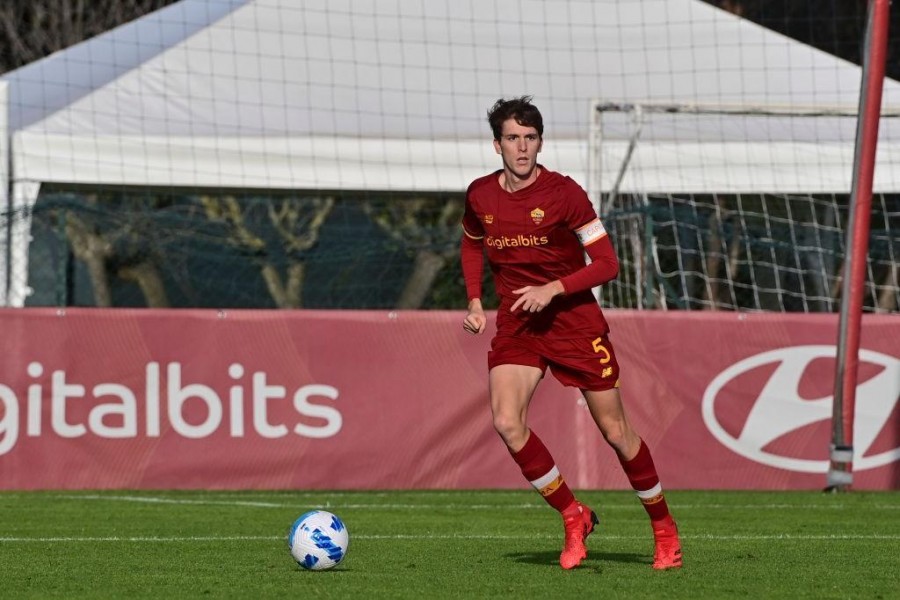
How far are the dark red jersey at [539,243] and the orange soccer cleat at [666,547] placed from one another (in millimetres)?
822

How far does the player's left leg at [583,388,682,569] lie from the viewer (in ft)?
21.4

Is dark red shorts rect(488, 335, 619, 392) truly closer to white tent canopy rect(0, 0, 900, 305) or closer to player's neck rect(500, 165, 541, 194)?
player's neck rect(500, 165, 541, 194)

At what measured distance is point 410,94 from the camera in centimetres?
1491

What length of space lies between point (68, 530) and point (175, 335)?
122 inches

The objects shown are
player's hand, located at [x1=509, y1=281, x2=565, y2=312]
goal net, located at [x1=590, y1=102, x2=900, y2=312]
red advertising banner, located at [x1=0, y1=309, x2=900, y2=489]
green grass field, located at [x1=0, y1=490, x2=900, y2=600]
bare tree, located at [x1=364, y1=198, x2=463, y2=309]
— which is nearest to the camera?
green grass field, located at [x1=0, y1=490, x2=900, y2=600]

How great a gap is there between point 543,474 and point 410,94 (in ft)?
28.7

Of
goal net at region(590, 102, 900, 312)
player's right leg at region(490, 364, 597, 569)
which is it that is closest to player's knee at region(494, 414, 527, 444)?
player's right leg at region(490, 364, 597, 569)

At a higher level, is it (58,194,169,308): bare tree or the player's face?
the player's face

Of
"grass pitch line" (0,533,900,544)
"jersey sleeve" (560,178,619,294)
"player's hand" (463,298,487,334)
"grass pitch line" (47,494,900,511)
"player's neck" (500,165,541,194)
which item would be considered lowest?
"grass pitch line" (47,494,900,511)

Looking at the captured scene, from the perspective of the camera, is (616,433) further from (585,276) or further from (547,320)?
(585,276)

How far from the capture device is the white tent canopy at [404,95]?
13906 mm

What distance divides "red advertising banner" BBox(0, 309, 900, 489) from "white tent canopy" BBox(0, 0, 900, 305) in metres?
2.22

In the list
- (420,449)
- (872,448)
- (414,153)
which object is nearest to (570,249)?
(420,449)

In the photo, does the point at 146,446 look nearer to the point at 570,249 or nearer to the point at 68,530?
the point at 68,530
